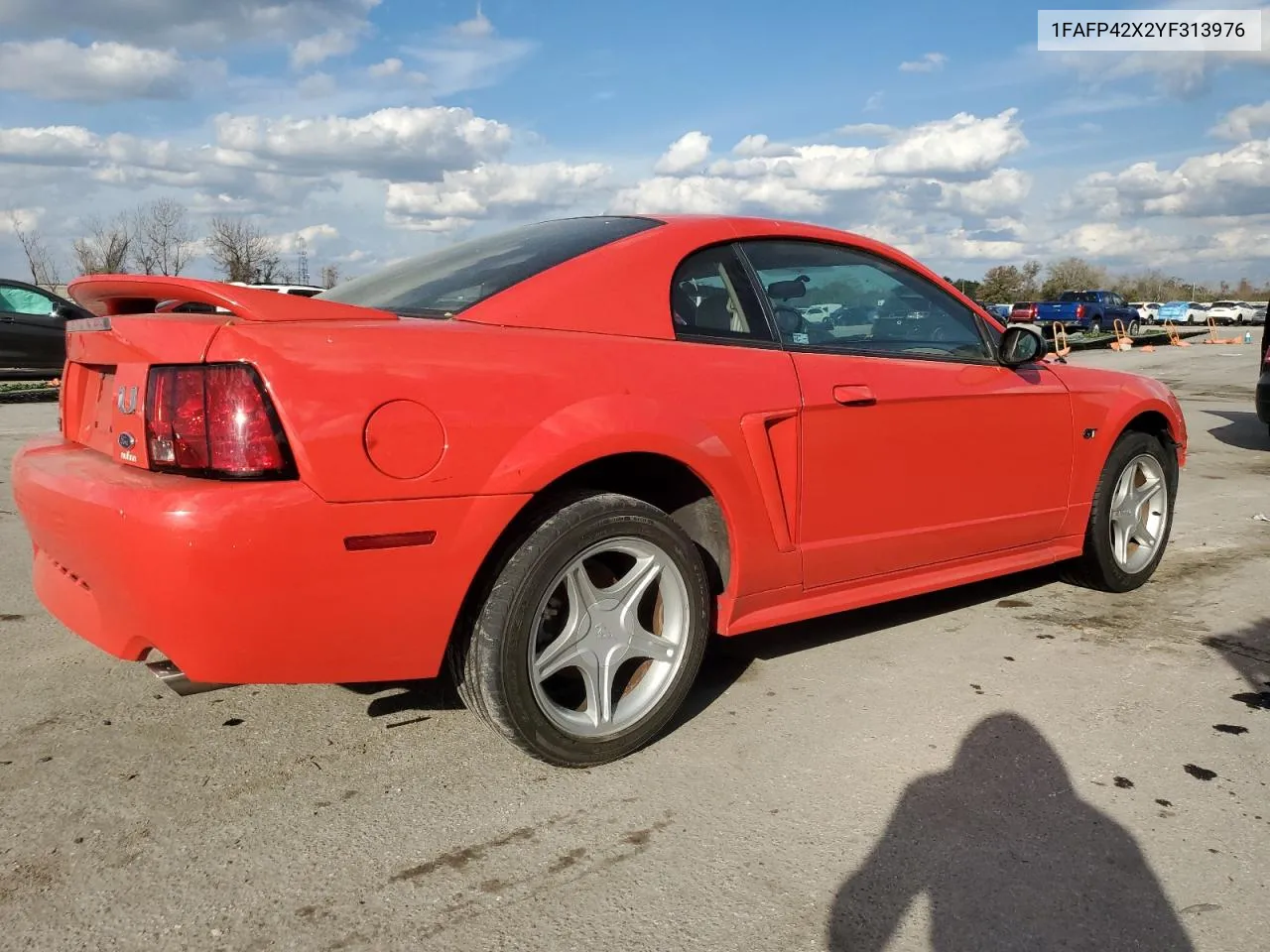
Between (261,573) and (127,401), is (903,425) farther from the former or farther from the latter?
(127,401)

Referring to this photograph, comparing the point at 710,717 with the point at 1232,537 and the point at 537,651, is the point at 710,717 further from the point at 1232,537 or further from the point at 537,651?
the point at 1232,537

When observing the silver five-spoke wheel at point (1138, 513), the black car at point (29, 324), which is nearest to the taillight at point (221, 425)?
the silver five-spoke wheel at point (1138, 513)

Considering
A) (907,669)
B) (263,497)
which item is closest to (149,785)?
(263,497)

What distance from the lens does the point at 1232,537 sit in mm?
5727

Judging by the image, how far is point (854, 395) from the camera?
3299 mm

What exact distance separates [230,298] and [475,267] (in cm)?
96

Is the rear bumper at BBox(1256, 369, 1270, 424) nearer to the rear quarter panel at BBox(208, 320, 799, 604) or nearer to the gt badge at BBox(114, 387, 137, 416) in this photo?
the rear quarter panel at BBox(208, 320, 799, 604)

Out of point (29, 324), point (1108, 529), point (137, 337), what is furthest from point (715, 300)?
point (29, 324)

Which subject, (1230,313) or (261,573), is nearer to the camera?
(261,573)

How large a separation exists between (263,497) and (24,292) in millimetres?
14275

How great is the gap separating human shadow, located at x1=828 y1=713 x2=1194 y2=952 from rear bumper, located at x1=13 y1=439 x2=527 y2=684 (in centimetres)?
118

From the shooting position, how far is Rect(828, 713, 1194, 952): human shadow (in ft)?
6.90

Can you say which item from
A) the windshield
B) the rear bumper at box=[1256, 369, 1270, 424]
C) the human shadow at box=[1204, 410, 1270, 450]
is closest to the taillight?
the windshield

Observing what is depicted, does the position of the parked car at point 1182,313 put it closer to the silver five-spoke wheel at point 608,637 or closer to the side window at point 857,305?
the side window at point 857,305
